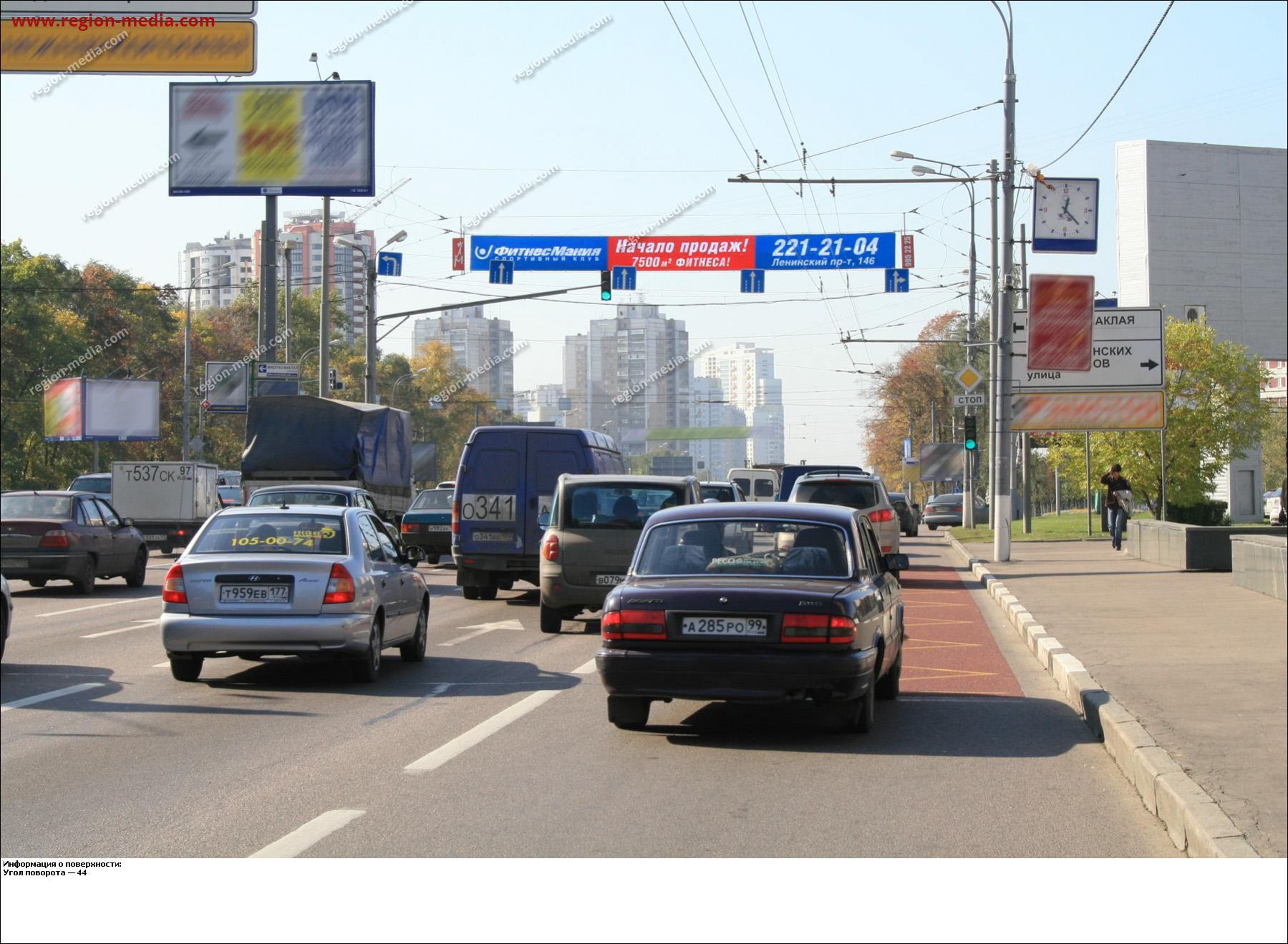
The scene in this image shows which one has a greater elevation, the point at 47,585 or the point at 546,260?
the point at 546,260

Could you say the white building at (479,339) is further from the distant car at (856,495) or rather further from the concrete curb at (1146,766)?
the concrete curb at (1146,766)

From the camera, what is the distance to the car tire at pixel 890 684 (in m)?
10.5

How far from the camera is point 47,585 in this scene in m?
25.0

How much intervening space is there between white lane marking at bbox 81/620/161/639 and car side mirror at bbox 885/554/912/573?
8.40 m

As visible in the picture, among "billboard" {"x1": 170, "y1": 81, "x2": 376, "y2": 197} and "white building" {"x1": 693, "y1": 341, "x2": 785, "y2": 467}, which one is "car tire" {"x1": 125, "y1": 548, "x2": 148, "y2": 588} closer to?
"billboard" {"x1": 170, "y1": 81, "x2": 376, "y2": 197}

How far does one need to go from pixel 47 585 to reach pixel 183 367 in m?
54.7

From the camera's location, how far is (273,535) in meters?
12.2

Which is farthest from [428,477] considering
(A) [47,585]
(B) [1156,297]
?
(A) [47,585]

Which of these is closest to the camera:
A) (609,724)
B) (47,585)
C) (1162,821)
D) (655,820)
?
(1162,821)

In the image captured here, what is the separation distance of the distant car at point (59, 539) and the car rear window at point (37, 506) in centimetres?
1

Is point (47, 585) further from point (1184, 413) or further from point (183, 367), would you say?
point (183, 367)

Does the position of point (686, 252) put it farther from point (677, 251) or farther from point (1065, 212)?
point (1065, 212)

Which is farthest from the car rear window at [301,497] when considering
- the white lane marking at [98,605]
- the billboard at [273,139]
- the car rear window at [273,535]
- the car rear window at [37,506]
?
the billboard at [273,139]

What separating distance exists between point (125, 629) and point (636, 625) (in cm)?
998
